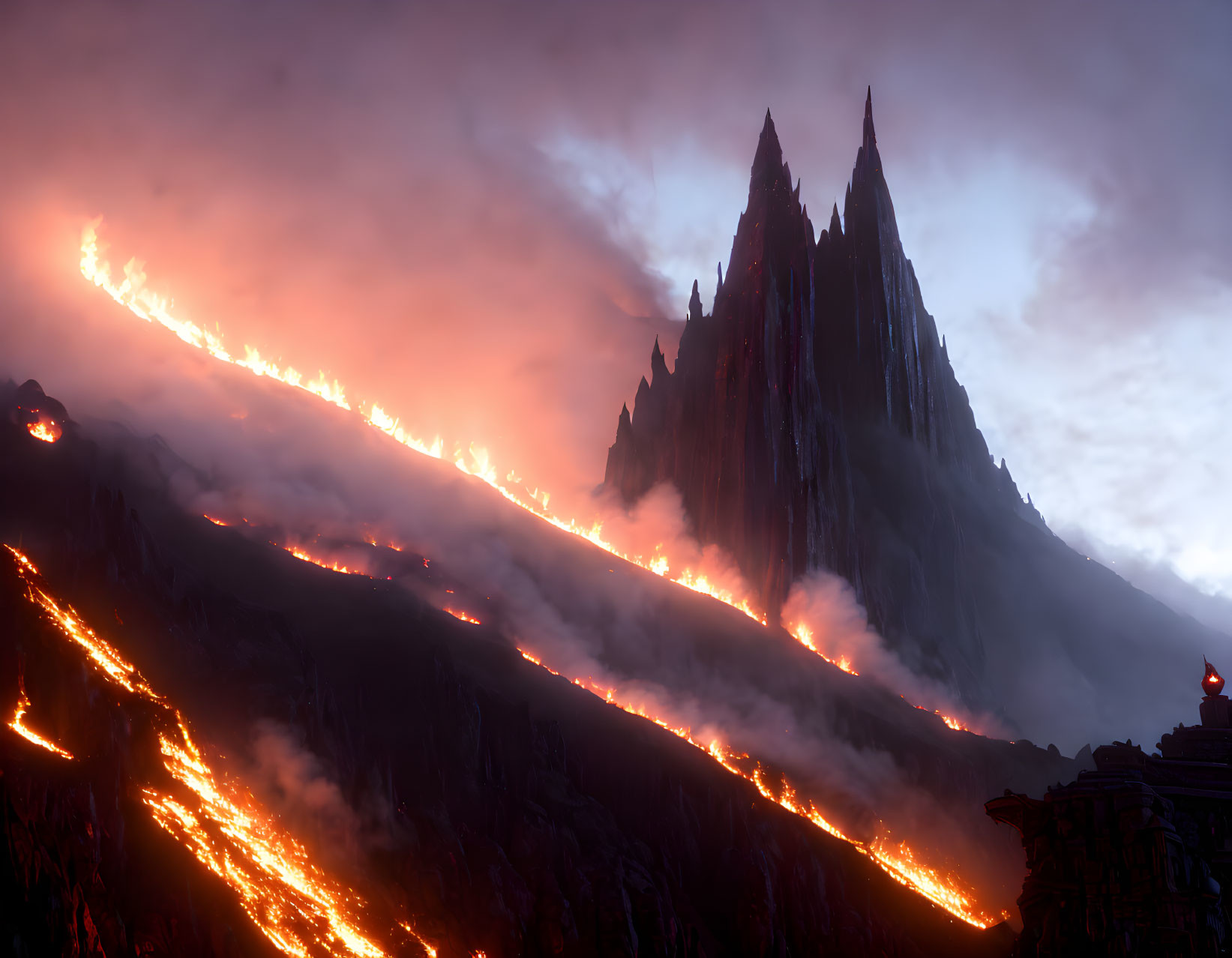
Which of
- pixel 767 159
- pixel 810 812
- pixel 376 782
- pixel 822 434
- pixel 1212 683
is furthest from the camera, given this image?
pixel 767 159

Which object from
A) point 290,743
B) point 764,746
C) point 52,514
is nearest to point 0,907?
point 290,743

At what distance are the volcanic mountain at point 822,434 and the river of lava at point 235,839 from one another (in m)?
89.0

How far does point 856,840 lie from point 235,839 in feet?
210

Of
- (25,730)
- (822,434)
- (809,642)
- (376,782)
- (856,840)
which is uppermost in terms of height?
(822,434)

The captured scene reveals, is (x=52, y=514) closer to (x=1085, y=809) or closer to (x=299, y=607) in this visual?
(x=299, y=607)

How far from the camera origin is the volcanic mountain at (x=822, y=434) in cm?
15850

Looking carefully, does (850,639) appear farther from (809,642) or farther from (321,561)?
(321,561)

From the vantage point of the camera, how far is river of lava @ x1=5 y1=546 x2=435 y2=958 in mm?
68688

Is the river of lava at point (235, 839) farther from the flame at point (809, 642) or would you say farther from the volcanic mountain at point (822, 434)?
the volcanic mountain at point (822, 434)

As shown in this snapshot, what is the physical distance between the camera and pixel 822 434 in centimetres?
16538

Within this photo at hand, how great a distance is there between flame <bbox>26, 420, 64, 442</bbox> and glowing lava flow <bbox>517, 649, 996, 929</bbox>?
50.5 m

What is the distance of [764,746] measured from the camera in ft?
383

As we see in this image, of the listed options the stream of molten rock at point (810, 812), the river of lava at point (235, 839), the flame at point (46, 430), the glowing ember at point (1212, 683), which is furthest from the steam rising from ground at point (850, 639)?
the flame at point (46, 430)

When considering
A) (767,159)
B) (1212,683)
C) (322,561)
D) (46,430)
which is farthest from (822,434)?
(46,430)
